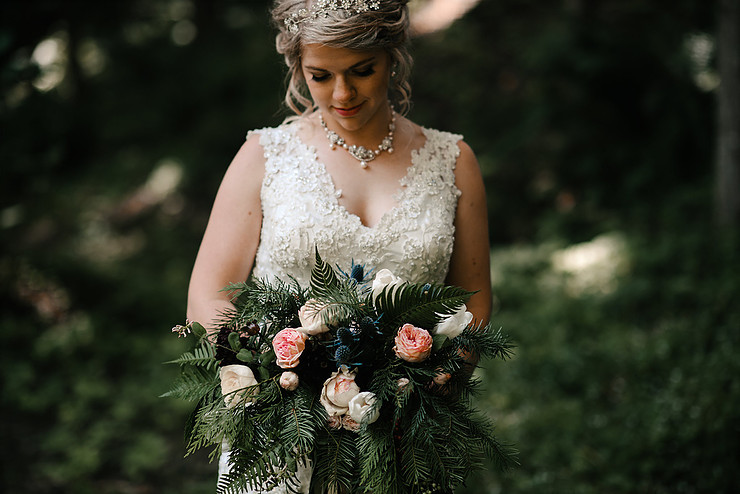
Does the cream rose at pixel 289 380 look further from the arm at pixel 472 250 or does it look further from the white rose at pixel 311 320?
the arm at pixel 472 250

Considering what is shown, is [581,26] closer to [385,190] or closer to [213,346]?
[385,190]

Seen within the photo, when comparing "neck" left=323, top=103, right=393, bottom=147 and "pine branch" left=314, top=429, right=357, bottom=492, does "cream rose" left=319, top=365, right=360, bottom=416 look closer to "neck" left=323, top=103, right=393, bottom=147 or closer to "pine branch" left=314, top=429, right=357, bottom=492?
"pine branch" left=314, top=429, right=357, bottom=492

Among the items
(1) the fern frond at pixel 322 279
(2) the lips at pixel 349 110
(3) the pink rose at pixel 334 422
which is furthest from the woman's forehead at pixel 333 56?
(3) the pink rose at pixel 334 422

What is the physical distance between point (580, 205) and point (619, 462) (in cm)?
418

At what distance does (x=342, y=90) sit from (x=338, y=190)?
39cm

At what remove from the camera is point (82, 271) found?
687cm

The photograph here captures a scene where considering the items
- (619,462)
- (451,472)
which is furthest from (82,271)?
(451,472)

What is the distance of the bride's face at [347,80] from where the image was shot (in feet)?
7.06

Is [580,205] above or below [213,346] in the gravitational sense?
below

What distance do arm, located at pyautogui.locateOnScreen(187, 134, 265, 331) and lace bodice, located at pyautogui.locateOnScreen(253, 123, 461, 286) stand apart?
0.05 meters

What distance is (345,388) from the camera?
1.73 meters

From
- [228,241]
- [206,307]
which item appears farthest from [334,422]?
[228,241]

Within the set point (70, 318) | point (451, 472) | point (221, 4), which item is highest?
point (451, 472)

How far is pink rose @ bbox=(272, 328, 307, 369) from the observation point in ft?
5.65
